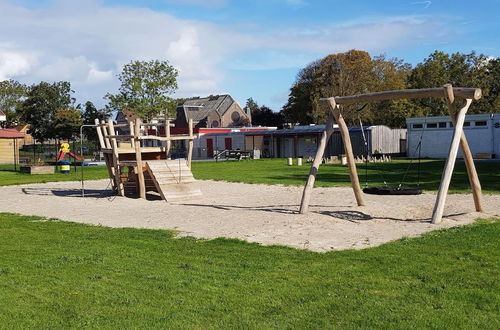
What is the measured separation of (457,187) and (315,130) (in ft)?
98.6

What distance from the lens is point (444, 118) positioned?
136 ft

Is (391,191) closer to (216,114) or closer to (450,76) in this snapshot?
(450,76)

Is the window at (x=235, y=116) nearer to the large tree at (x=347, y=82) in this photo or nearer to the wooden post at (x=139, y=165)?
the large tree at (x=347, y=82)

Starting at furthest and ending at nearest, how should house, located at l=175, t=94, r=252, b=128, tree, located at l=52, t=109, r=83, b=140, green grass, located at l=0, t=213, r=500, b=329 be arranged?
house, located at l=175, t=94, r=252, b=128, tree, located at l=52, t=109, r=83, b=140, green grass, located at l=0, t=213, r=500, b=329

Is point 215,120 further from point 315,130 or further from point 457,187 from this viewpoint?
point 457,187

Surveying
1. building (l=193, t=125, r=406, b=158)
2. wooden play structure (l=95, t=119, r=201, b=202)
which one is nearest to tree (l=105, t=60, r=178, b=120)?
building (l=193, t=125, r=406, b=158)

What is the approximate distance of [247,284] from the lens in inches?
246

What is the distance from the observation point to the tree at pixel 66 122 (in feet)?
200

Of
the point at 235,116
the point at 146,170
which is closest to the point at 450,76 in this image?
the point at 235,116

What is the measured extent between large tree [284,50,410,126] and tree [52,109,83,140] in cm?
2505

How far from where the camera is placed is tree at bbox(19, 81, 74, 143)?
63.6m

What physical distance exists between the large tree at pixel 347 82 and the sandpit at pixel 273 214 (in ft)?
130

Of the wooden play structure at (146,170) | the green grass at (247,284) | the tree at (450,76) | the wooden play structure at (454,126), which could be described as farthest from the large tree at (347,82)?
the green grass at (247,284)

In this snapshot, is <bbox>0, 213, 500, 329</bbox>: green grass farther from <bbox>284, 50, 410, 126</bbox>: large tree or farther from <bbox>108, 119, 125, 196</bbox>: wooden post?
<bbox>284, 50, 410, 126</bbox>: large tree
